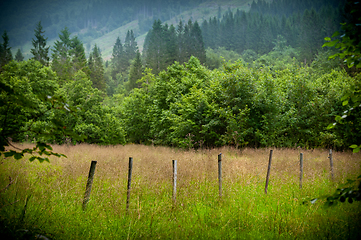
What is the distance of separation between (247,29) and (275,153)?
89.2 metres

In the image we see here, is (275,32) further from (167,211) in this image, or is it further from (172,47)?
(167,211)

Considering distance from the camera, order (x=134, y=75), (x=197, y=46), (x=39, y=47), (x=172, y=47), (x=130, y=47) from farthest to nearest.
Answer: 1. (x=130, y=47)
2. (x=197, y=46)
3. (x=172, y=47)
4. (x=134, y=75)
5. (x=39, y=47)

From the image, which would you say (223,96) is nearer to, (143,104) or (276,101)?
(276,101)

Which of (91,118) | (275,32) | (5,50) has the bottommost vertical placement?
(91,118)

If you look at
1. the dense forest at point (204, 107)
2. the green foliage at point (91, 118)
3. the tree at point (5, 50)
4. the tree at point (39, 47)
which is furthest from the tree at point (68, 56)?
the green foliage at point (91, 118)

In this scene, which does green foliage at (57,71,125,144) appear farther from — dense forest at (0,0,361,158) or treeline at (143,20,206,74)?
treeline at (143,20,206,74)

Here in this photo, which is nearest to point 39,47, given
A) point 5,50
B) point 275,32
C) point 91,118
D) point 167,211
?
point 5,50

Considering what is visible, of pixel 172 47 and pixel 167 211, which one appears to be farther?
pixel 172 47

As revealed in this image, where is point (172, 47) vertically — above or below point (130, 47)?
below

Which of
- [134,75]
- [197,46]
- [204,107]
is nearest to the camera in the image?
[204,107]

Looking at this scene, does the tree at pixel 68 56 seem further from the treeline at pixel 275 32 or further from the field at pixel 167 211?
the treeline at pixel 275 32

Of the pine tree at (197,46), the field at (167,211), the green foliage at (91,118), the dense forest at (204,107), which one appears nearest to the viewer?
the field at (167,211)

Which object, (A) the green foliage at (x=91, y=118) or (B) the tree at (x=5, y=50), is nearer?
(A) the green foliage at (x=91, y=118)

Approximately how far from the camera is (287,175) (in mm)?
9125
